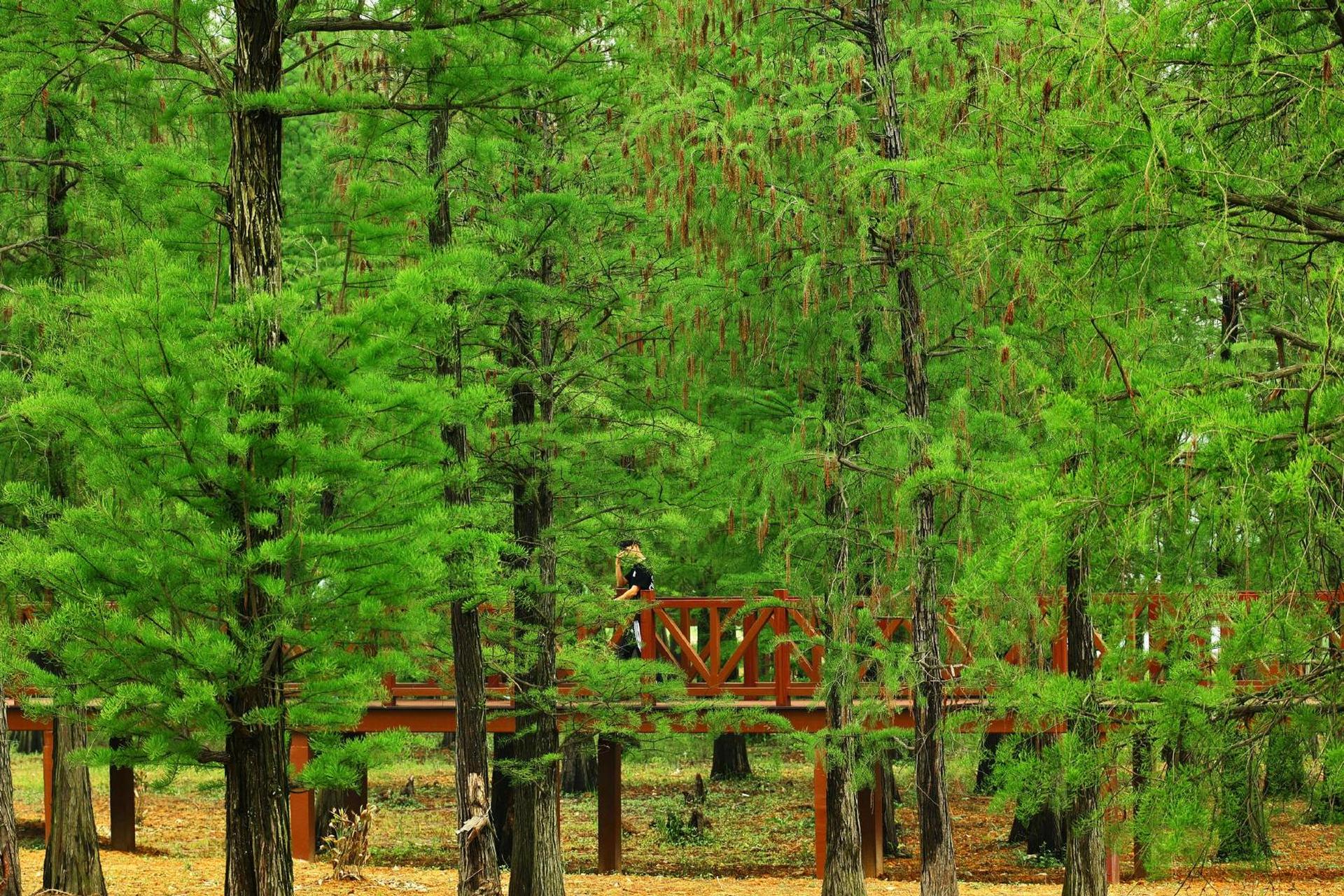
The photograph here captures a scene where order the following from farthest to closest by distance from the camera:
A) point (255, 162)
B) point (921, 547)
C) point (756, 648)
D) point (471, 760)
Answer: point (756, 648) → point (471, 760) → point (921, 547) → point (255, 162)

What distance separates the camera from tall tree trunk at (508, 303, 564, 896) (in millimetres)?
13367

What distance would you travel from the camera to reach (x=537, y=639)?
44.8ft

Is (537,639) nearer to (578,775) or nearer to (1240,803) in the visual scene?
(1240,803)

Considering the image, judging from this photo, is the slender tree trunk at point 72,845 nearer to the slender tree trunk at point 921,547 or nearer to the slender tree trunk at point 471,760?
the slender tree trunk at point 471,760

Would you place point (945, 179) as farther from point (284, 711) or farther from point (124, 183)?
point (124, 183)

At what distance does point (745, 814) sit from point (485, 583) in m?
13.1

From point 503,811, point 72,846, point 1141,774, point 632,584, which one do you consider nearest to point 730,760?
point 503,811

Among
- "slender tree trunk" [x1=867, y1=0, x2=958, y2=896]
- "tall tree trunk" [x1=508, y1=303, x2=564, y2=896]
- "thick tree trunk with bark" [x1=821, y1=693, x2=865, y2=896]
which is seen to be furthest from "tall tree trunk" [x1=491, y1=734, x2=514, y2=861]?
"slender tree trunk" [x1=867, y1=0, x2=958, y2=896]

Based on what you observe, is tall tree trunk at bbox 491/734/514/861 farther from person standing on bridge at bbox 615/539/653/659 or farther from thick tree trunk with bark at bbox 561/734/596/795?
thick tree trunk with bark at bbox 561/734/596/795

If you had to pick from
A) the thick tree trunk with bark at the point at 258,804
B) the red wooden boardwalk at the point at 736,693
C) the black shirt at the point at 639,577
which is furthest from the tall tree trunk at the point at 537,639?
the thick tree trunk with bark at the point at 258,804

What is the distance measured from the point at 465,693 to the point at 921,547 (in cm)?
421

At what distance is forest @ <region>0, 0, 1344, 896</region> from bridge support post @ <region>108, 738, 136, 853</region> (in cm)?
6

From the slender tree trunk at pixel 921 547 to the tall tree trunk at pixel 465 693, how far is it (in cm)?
375

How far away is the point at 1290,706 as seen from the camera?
670 cm
